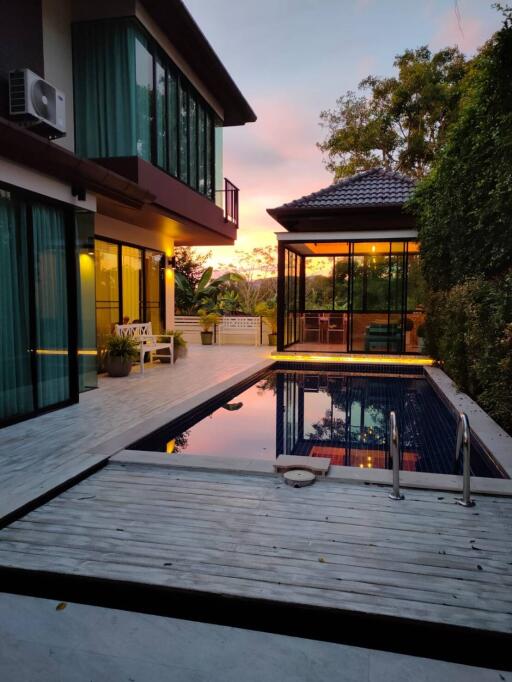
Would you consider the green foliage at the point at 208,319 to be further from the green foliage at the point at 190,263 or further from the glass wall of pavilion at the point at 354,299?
the green foliage at the point at 190,263

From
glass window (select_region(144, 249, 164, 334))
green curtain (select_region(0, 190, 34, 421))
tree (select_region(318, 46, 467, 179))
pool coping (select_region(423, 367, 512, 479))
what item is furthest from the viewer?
tree (select_region(318, 46, 467, 179))

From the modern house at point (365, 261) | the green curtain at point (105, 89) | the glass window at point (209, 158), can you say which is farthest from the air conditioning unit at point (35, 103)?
the modern house at point (365, 261)

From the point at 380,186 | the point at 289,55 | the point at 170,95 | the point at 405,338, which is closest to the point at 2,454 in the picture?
the point at 170,95

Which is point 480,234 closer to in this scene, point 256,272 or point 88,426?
point 88,426

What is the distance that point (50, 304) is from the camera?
6520 mm

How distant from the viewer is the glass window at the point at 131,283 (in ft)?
36.6

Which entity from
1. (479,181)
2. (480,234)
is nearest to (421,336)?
(480,234)

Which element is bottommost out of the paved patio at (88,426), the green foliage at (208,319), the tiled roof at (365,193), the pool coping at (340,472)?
the pool coping at (340,472)

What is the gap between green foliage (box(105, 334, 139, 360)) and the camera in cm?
969

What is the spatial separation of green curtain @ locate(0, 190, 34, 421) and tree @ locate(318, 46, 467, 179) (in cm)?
1842

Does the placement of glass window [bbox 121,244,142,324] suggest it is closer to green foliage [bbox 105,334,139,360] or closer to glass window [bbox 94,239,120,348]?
glass window [bbox 94,239,120,348]

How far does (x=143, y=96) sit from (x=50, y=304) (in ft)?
14.6

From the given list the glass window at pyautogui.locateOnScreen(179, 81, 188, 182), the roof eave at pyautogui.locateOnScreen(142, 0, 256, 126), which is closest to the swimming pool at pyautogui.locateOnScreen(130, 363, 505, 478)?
the glass window at pyautogui.locateOnScreen(179, 81, 188, 182)

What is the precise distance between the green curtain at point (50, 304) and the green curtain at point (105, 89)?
2.48m
